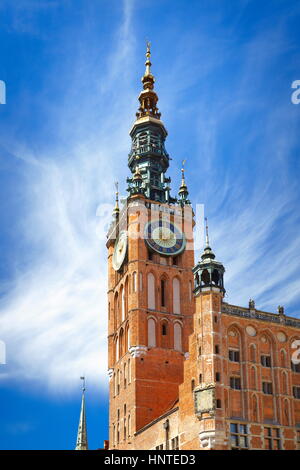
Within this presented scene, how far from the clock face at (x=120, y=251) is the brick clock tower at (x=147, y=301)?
0.11m

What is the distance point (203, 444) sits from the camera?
6569 centimetres

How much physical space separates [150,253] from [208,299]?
25080 mm

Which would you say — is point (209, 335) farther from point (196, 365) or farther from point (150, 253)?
point (150, 253)

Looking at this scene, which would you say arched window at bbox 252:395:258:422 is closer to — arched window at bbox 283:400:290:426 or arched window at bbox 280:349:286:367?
arched window at bbox 283:400:290:426

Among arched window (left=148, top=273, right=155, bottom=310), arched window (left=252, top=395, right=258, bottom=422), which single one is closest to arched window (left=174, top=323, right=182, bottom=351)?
arched window (left=148, top=273, right=155, bottom=310)

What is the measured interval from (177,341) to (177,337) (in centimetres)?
46

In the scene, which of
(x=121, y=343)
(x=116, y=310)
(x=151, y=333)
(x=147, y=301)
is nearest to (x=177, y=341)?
(x=151, y=333)

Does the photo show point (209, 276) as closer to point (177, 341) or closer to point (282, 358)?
point (282, 358)

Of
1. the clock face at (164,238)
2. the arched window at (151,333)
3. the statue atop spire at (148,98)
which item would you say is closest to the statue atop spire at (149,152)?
the statue atop spire at (148,98)

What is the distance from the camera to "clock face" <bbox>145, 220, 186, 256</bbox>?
3718 inches

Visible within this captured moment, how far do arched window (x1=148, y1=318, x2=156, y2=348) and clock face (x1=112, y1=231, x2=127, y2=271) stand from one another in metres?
8.28
